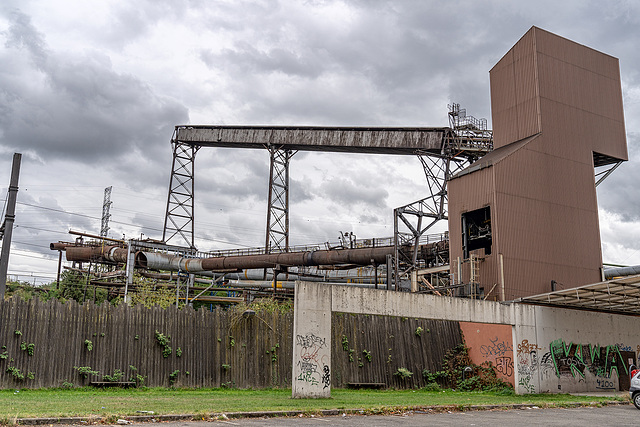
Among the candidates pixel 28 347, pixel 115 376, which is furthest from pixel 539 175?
pixel 28 347

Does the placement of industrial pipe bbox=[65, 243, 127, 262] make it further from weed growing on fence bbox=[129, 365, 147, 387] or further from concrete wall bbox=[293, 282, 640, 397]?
concrete wall bbox=[293, 282, 640, 397]

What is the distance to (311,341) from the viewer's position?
1620 centimetres

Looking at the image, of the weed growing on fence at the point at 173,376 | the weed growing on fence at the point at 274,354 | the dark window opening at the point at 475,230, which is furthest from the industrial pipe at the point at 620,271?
the weed growing on fence at the point at 173,376

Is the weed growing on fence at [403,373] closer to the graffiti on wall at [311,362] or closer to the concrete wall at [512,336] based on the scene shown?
the concrete wall at [512,336]

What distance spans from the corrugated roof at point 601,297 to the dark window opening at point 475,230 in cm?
648

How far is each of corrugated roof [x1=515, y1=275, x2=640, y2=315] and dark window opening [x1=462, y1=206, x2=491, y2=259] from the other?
6.48 metres

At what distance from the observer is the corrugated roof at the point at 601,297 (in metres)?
20.0

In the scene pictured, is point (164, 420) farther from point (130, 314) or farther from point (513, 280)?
point (513, 280)

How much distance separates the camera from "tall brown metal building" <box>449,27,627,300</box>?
27.5 m

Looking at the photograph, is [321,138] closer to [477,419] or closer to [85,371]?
[85,371]

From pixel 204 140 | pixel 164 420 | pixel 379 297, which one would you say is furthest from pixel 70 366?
pixel 204 140

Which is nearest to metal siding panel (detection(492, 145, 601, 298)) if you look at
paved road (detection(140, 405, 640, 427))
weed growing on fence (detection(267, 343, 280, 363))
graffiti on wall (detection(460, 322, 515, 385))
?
graffiti on wall (detection(460, 322, 515, 385))

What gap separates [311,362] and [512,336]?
8.99 metres

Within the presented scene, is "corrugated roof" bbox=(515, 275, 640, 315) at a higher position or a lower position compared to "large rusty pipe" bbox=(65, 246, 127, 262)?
lower
